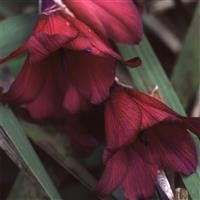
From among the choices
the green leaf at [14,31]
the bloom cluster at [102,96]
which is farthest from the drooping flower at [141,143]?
the green leaf at [14,31]

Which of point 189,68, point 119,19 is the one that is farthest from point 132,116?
point 189,68

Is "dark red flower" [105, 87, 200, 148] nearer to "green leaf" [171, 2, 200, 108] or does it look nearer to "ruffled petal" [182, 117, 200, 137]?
"ruffled petal" [182, 117, 200, 137]

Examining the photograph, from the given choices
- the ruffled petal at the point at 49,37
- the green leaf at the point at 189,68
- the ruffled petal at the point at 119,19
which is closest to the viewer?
the ruffled petal at the point at 49,37

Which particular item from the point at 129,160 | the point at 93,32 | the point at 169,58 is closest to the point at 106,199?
the point at 129,160

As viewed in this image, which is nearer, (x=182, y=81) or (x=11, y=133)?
(x=11, y=133)

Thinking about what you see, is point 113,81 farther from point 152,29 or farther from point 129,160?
point 152,29

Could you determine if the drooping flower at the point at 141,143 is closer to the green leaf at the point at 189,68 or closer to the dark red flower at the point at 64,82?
the dark red flower at the point at 64,82
